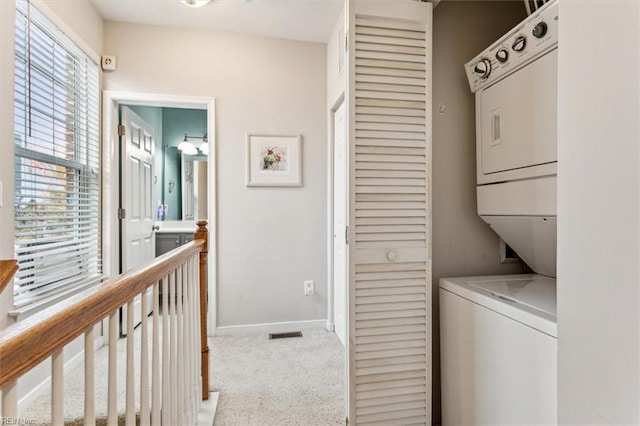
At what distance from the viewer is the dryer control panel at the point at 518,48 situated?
3.62 ft

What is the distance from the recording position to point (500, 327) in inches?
46.9

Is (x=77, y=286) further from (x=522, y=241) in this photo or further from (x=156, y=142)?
(x=522, y=241)

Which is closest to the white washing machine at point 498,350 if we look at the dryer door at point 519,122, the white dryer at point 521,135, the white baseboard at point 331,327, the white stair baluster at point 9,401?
the white dryer at point 521,135

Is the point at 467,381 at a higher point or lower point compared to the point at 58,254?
lower

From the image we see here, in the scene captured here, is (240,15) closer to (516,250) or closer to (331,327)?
(516,250)

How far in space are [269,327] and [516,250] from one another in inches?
81.6

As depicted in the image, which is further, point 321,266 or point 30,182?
point 321,266

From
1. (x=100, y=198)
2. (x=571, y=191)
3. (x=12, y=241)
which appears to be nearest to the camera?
(x=571, y=191)

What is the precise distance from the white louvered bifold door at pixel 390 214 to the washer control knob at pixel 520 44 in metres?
0.35

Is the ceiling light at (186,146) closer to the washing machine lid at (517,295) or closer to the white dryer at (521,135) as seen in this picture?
the white dryer at (521,135)

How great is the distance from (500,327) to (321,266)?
1867 millimetres

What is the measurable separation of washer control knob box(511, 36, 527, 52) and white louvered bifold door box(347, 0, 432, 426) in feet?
1.14

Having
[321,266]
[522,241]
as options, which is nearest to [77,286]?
[321,266]

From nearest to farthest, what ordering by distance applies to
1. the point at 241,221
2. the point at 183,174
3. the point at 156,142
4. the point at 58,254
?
1. the point at 58,254
2. the point at 241,221
3. the point at 156,142
4. the point at 183,174
